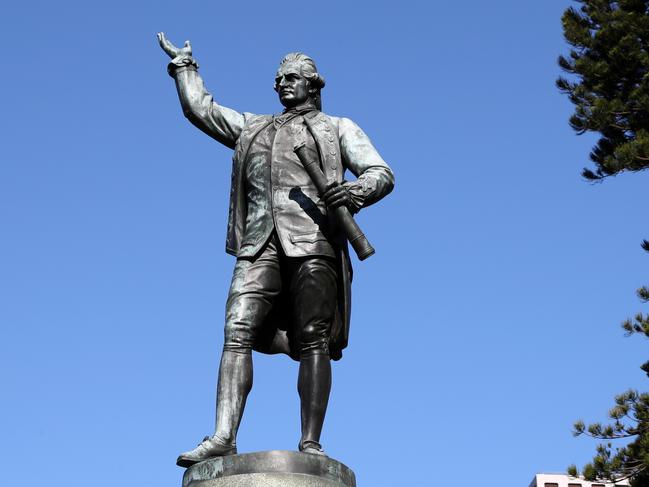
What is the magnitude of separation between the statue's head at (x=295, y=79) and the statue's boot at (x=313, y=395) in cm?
202

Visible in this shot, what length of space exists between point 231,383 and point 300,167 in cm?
163

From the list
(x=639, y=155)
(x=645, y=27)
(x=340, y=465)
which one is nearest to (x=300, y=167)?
(x=340, y=465)

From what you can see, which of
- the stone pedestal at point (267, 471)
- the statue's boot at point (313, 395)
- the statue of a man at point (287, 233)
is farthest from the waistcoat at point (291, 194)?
the stone pedestal at point (267, 471)

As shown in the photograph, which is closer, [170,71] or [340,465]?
[340,465]

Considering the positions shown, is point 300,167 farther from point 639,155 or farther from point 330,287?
point 639,155

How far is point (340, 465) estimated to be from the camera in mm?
7242

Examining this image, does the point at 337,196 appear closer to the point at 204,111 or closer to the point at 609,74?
the point at 204,111

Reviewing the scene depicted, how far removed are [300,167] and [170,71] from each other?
4.42ft

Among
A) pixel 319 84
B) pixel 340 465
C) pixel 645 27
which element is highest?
pixel 645 27

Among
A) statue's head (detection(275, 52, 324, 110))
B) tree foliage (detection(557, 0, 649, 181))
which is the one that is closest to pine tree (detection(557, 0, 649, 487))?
tree foliage (detection(557, 0, 649, 181))

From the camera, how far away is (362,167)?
27.0 feet

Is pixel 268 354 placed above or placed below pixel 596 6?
below

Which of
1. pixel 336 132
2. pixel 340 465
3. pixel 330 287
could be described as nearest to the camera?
pixel 340 465

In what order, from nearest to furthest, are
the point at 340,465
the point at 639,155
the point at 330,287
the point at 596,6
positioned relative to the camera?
the point at 340,465 < the point at 330,287 < the point at 639,155 < the point at 596,6
